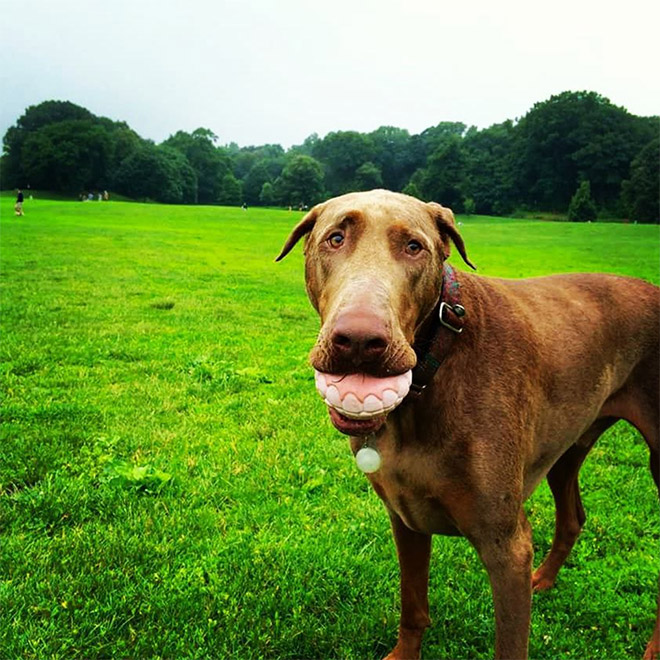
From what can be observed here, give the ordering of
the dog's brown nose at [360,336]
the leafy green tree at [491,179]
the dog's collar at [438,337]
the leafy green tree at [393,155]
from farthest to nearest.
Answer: the leafy green tree at [491,179], the leafy green tree at [393,155], the dog's collar at [438,337], the dog's brown nose at [360,336]

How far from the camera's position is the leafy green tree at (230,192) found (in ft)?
276

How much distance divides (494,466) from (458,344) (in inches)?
20.9

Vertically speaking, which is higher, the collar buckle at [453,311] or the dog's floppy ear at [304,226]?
the dog's floppy ear at [304,226]

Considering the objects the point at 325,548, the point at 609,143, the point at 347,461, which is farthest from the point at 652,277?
the point at 609,143

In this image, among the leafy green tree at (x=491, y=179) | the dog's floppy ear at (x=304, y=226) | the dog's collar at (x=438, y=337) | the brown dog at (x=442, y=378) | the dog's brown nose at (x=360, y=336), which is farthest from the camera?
the leafy green tree at (x=491, y=179)

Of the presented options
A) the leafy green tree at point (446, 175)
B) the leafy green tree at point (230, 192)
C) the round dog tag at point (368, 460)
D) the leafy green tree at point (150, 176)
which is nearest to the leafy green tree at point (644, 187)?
the leafy green tree at point (446, 175)

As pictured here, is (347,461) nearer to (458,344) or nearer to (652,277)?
(458,344)

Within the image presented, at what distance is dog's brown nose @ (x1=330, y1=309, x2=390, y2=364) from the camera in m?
1.79

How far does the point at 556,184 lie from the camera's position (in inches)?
2557

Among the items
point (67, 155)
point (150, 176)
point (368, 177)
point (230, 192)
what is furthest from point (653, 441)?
point (230, 192)

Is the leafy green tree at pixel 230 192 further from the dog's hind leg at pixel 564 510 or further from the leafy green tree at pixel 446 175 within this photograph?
the dog's hind leg at pixel 564 510

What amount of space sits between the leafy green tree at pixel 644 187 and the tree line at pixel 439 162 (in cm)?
10

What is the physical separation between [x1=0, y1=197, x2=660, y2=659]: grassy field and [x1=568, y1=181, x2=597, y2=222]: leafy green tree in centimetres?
5533

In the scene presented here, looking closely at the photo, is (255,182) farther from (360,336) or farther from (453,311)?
(360,336)
